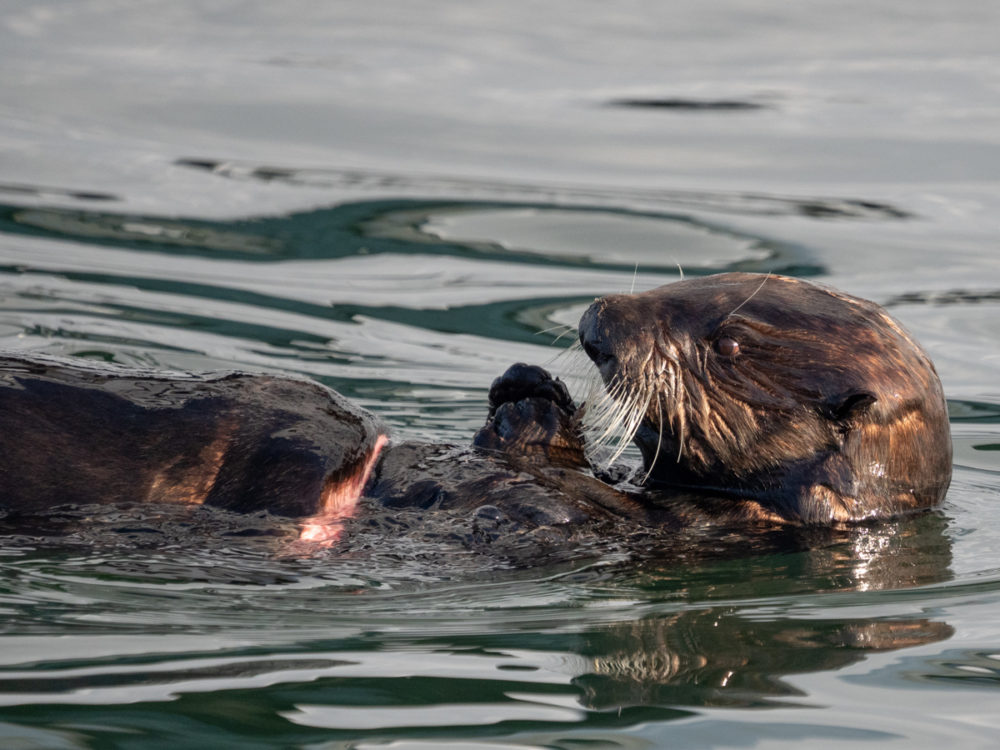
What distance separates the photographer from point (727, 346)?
4801 mm

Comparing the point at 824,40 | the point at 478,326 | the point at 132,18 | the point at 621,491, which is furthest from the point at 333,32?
the point at 621,491

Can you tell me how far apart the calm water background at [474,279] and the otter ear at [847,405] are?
44 centimetres

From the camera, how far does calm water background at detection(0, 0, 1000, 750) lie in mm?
3396

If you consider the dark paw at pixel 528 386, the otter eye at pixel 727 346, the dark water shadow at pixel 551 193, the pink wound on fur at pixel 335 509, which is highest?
the dark water shadow at pixel 551 193

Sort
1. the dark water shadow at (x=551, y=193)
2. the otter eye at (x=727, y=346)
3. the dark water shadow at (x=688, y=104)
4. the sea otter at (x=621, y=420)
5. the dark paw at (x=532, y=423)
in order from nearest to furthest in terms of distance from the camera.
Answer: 1. the sea otter at (x=621, y=420)
2. the otter eye at (x=727, y=346)
3. the dark paw at (x=532, y=423)
4. the dark water shadow at (x=551, y=193)
5. the dark water shadow at (x=688, y=104)

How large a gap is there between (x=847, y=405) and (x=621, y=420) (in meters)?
0.75

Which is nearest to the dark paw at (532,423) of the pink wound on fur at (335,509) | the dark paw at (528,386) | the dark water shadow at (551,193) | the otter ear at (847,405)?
the dark paw at (528,386)

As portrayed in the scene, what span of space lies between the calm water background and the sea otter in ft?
0.69

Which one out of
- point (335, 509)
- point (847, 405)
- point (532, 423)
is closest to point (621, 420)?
point (532, 423)

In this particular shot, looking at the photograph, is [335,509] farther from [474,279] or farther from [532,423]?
[474,279]

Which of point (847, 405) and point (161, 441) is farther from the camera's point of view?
point (847, 405)

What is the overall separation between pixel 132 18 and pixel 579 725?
13.3 meters

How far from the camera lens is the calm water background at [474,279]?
3396mm

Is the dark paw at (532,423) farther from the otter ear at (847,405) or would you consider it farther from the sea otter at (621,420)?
the otter ear at (847,405)
